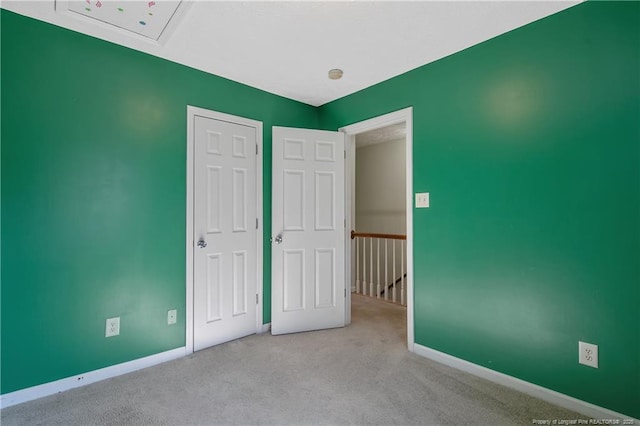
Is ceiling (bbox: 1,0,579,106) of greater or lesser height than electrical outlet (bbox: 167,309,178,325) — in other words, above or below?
above

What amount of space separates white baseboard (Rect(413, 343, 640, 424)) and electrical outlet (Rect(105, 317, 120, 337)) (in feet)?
7.70

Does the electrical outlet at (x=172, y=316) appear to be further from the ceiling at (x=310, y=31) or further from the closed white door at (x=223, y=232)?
the ceiling at (x=310, y=31)

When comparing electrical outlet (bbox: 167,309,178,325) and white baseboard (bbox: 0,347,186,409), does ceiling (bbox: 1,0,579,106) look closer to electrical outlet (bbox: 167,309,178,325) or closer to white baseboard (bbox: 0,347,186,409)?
electrical outlet (bbox: 167,309,178,325)

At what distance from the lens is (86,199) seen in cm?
209

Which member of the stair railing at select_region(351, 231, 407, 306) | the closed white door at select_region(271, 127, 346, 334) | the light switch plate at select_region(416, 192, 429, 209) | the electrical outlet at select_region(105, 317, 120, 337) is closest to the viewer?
the electrical outlet at select_region(105, 317, 120, 337)

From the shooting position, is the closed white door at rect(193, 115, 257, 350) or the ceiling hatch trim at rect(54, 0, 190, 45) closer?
the ceiling hatch trim at rect(54, 0, 190, 45)

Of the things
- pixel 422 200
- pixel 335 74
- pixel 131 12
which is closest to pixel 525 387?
pixel 422 200

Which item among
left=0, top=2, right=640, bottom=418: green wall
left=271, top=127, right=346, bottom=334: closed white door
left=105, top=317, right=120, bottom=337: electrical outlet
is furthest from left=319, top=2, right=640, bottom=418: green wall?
left=105, top=317, right=120, bottom=337: electrical outlet

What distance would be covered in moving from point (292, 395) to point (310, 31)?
2.41m

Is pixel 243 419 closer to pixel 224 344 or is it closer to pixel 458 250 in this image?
pixel 224 344

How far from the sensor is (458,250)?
234 cm

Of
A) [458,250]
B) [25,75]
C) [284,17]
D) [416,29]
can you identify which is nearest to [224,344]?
[458,250]

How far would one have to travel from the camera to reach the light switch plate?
8.31 ft

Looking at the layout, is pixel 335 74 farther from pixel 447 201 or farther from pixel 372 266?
pixel 372 266
